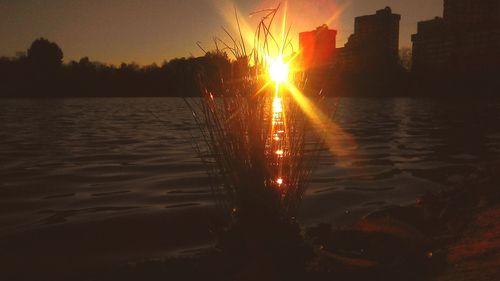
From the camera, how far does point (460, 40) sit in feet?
426

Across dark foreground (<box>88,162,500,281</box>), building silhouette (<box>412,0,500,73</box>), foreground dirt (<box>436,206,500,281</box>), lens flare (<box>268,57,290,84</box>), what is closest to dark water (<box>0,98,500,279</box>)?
dark foreground (<box>88,162,500,281</box>)

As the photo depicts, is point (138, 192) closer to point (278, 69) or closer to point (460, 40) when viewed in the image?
point (278, 69)

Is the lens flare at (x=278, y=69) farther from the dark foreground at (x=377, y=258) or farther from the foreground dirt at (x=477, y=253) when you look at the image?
the foreground dirt at (x=477, y=253)

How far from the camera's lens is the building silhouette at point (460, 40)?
11288 centimetres

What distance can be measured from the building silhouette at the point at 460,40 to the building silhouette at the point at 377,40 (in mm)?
8574

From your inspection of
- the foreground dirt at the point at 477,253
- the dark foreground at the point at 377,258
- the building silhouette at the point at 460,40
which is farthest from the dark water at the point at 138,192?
the building silhouette at the point at 460,40

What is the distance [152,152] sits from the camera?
13.9 metres

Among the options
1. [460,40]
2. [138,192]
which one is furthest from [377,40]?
[138,192]

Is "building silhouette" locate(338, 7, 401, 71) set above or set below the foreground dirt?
above

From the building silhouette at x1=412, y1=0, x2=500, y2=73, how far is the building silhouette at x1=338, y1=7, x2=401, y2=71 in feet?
28.1

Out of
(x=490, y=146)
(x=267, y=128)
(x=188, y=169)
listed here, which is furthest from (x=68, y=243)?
(x=490, y=146)

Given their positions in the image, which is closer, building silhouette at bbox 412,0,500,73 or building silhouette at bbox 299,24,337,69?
building silhouette at bbox 299,24,337,69

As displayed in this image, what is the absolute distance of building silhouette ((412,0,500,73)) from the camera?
112875mm

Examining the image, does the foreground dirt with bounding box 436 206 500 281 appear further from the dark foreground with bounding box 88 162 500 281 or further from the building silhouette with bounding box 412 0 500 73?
the building silhouette with bounding box 412 0 500 73
